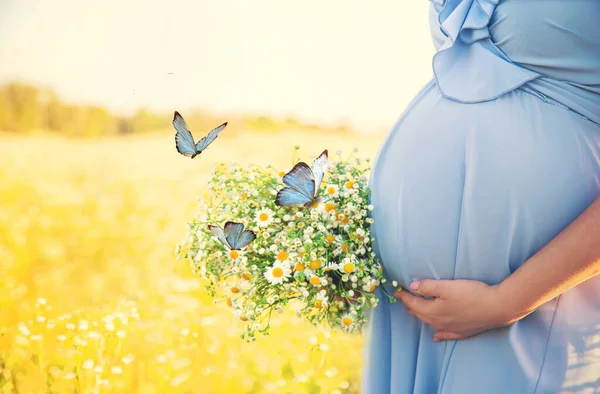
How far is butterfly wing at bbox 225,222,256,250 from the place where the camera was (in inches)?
46.2

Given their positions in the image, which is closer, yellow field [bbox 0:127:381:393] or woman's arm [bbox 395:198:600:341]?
woman's arm [bbox 395:198:600:341]

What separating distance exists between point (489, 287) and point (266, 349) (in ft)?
6.83

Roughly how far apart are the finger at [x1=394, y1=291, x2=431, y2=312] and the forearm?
169 mm

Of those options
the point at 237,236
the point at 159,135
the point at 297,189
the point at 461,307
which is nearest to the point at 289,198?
the point at 297,189

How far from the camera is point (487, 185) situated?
1090 millimetres

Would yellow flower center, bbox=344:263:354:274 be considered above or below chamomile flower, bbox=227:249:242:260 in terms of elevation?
above

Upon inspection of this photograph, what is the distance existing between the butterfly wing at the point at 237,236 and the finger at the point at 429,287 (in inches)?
13.9

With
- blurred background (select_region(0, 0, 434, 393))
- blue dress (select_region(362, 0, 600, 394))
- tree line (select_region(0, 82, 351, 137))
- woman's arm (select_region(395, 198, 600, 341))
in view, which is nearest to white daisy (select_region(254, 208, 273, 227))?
blue dress (select_region(362, 0, 600, 394))

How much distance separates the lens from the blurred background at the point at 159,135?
9.64 ft

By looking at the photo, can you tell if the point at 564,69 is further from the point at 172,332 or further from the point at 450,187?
the point at 172,332

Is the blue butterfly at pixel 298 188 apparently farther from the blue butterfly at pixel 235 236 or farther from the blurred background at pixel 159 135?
the blurred background at pixel 159 135

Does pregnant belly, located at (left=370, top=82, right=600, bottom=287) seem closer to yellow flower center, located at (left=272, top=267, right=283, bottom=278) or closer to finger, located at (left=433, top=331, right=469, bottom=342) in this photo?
finger, located at (left=433, top=331, right=469, bottom=342)

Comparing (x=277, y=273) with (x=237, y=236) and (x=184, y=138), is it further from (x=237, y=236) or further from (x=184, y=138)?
(x=184, y=138)

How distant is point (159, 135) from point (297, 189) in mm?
3243
